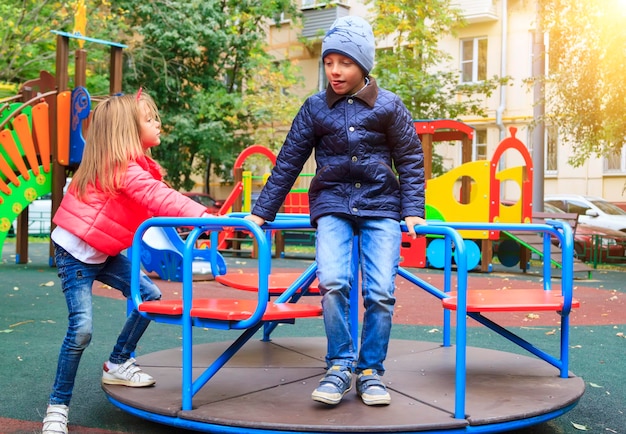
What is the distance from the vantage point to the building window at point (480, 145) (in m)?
25.3

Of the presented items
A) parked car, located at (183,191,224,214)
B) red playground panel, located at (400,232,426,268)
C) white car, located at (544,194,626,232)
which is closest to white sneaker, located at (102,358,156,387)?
red playground panel, located at (400,232,426,268)

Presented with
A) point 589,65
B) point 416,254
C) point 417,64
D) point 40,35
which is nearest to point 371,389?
point 416,254

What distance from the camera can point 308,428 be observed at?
9.96 feet

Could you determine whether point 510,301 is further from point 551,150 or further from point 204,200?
point 551,150

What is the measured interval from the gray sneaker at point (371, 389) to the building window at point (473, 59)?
22406mm

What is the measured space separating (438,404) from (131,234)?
4.85 feet

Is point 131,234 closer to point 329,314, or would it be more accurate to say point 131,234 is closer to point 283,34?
point 329,314

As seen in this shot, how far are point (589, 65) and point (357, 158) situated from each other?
35.9 feet

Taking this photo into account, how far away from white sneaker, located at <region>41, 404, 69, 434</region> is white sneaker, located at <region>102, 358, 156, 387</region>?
0.39 m

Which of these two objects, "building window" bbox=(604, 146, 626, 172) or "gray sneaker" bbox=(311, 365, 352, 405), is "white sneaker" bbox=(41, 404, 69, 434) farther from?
"building window" bbox=(604, 146, 626, 172)

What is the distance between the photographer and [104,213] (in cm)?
353

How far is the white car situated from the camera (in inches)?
730

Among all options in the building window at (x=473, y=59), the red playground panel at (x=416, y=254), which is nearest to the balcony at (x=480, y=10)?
the building window at (x=473, y=59)

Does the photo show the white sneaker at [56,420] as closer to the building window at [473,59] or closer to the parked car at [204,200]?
the parked car at [204,200]
